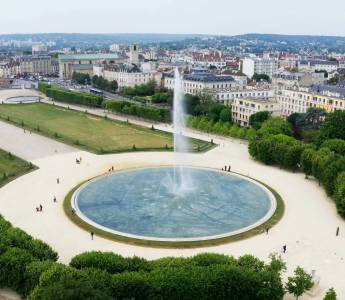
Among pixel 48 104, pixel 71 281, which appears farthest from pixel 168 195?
pixel 48 104

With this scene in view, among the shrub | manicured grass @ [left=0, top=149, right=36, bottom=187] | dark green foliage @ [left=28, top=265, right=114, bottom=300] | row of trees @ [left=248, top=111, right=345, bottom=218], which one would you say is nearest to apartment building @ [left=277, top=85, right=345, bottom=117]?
row of trees @ [left=248, top=111, right=345, bottom=218]

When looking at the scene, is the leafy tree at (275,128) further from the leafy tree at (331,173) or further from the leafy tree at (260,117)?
the leafy tree at (331,173)

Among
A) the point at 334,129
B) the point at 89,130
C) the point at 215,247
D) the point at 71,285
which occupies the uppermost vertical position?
the point at 334,129

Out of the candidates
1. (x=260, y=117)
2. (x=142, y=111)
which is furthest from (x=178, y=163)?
(x=142, y=111)

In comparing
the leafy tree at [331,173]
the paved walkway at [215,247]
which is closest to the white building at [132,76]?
the paved walkway at [215,247]

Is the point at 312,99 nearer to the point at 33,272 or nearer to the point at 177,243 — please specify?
the point at 177,243

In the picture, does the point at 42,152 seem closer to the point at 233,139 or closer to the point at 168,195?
the point at 168,195
